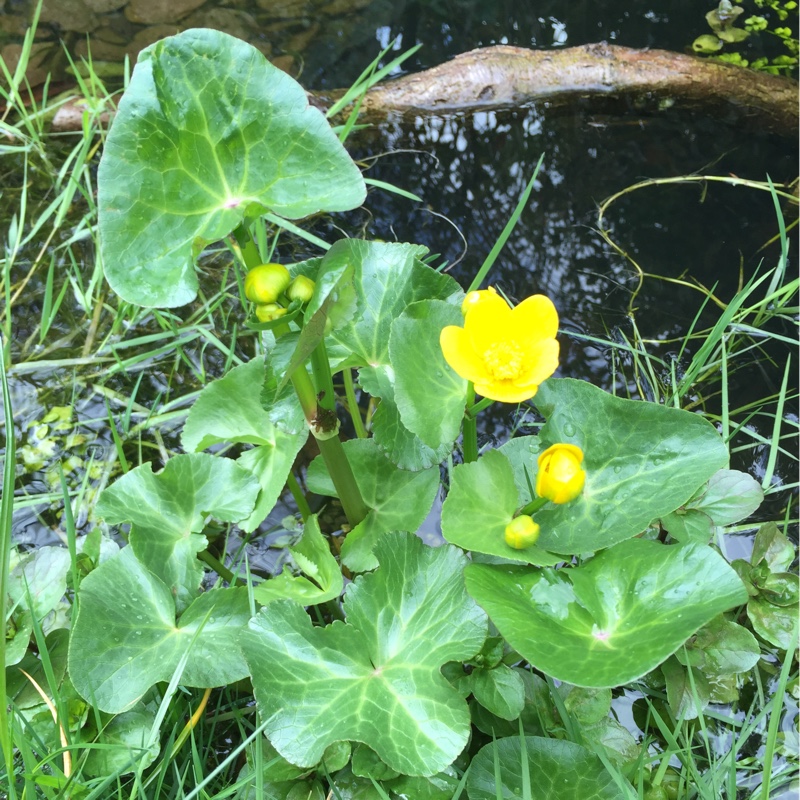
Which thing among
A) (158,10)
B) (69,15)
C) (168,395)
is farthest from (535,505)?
(69,15)

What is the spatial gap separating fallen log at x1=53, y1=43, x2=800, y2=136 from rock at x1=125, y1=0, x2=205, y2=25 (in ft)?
2.75

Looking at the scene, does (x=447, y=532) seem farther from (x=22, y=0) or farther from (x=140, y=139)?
(x=22, y=0)

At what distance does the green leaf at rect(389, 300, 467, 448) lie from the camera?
3.25 ft

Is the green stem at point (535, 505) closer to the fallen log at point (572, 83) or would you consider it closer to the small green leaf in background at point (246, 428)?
the small green leaf in background at point (246, 428)

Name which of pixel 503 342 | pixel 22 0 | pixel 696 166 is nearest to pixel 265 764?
pixel 503 342

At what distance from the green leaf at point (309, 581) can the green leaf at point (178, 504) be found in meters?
0.13

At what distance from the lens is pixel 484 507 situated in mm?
1000

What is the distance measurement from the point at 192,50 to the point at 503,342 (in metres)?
0.52

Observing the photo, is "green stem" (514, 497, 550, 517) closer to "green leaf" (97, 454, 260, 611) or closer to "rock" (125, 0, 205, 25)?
"green leaf" (97, 454, 260, 611)

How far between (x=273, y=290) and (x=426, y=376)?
0.28 m

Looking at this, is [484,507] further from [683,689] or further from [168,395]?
[168,395]

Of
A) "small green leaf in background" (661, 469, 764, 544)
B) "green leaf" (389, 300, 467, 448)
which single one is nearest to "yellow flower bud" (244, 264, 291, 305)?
"green leaf" (389, 300, 467, 448)

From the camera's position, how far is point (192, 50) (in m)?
0.88

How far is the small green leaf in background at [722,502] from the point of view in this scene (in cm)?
118
